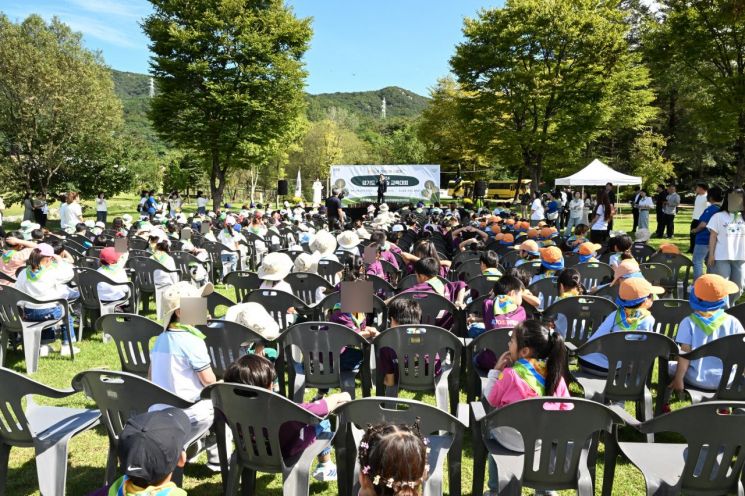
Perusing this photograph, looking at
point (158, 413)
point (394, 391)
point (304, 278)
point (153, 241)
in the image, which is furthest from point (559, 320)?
point (153, 241)

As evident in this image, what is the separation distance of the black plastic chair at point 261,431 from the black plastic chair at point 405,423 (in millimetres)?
141

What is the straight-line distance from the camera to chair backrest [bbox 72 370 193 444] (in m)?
2.66

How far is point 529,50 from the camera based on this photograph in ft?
90.8

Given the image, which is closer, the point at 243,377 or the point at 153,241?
the point at 243,377

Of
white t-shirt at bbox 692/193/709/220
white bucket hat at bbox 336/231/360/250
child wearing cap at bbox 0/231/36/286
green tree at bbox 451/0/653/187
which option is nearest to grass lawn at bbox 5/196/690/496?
child wearing cap at bbox 0/231/36/286

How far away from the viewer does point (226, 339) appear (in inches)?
148

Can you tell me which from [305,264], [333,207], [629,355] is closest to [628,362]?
[629,355]

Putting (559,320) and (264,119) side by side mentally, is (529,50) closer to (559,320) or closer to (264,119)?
(264,119)

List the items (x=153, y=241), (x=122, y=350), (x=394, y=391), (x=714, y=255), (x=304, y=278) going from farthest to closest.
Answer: (x=153, y=241) → (x=714, y=255) → (x=304, y=278) → (x=122, y=350) → (x=394, y=391)

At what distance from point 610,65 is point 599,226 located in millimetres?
18269

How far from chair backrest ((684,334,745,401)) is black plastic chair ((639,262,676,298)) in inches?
134

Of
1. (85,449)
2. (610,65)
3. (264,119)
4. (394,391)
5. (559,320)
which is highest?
(610,65)

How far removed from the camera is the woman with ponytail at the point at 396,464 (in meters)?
1.72

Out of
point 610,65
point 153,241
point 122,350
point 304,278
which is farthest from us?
point 610,65
